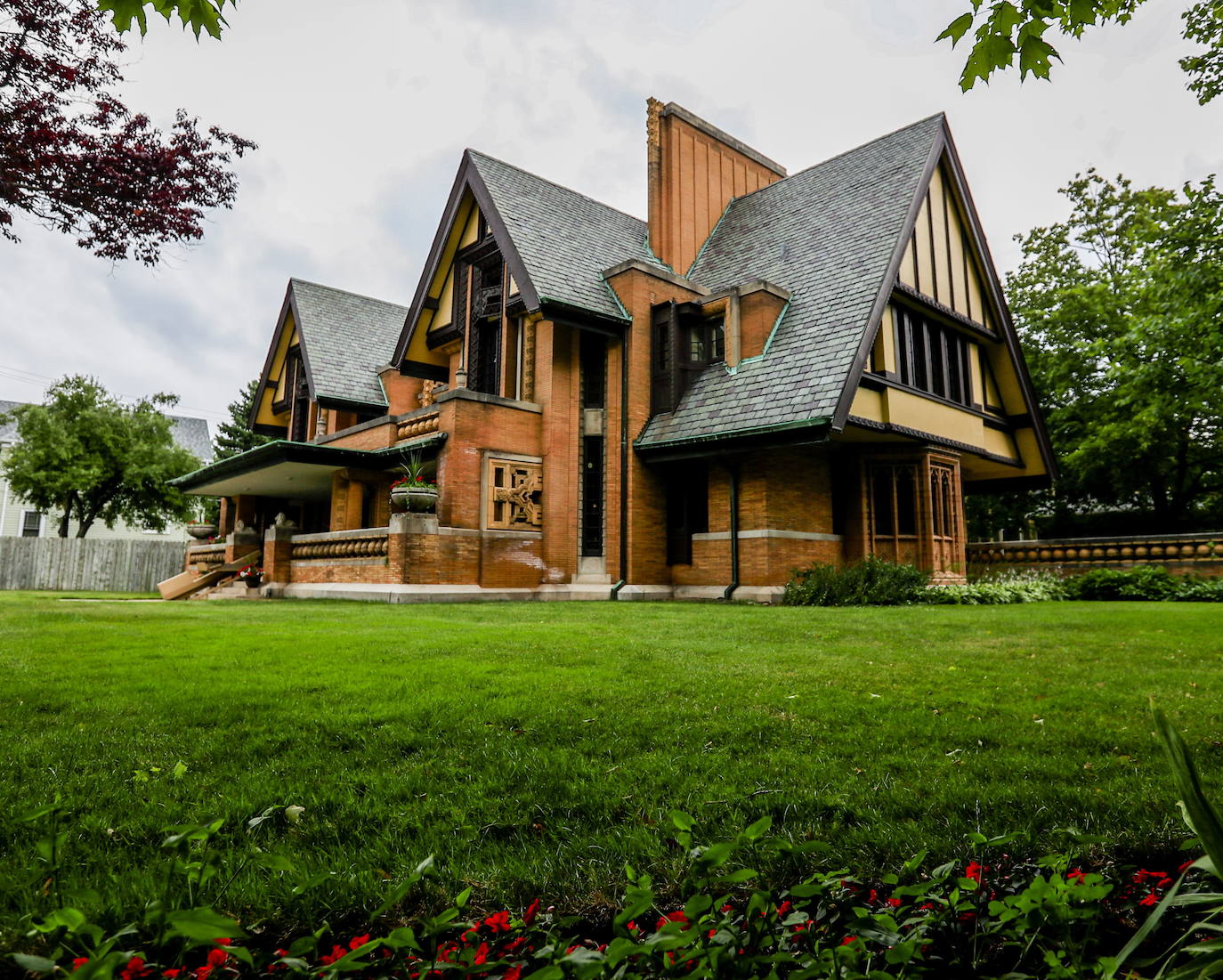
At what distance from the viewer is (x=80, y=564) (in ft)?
90.3

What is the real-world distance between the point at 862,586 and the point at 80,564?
27666mm

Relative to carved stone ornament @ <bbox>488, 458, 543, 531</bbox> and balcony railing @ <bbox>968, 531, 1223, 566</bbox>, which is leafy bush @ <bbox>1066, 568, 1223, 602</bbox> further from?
carved stone ornament @ <bbox>488, 458, 543, 531</bbox>

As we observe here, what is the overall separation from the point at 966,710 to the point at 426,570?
12034mm

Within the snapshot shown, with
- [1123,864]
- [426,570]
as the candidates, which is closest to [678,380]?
[426,570]

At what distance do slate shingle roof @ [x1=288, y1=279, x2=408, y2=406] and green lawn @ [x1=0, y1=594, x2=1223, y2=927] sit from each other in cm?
1738

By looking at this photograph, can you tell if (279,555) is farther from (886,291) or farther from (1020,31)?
(1020,31)

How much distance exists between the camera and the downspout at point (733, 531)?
52.6ft

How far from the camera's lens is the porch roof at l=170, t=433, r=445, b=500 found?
57.0 ft

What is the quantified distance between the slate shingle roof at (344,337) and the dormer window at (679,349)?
33.9 feet

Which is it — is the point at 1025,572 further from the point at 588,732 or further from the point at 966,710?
the point at 588,732

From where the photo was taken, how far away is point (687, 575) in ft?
56.1

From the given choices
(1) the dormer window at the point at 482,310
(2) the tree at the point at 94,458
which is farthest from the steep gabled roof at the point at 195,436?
(1) the dormer window at the point at 482,310

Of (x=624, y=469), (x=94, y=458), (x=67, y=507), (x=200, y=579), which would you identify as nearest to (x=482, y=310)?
(x=624, y=469)

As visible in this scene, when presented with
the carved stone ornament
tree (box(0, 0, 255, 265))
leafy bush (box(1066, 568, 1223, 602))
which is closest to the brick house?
the carved stone ornament
